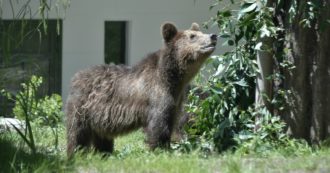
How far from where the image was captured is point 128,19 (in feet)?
54.3

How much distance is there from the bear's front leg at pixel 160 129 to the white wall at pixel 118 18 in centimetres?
652

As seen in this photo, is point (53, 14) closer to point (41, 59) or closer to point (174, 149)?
point (41, 59)

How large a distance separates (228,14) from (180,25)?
5.90 meters

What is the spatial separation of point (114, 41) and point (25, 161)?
32.7 feet

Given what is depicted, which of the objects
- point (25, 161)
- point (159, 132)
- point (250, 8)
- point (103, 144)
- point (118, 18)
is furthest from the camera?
point (118, 18)

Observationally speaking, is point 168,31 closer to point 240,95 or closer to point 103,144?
point 240,95

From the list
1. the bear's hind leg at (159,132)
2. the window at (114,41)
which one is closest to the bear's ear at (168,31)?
the bear's hind leg at (159,132)

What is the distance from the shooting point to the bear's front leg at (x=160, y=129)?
9867mm

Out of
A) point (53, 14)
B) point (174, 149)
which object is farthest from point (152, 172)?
point (53, 14)

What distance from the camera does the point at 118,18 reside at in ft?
54.3

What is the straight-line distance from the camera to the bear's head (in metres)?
10.4

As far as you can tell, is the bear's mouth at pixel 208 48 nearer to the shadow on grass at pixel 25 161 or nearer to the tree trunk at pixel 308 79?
the tree trunk at pixel 308 79

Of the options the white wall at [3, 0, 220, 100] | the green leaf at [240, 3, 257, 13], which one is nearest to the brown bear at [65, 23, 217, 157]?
the green leaf at [240, 3, 257, 13]

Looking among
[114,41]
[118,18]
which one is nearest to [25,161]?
[118,18]
